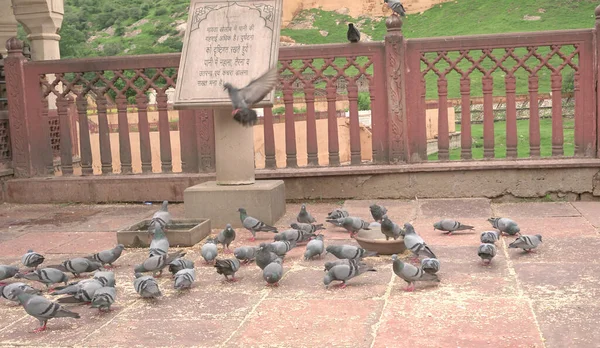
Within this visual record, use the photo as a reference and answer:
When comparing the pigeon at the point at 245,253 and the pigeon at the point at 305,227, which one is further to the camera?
the pigeon at the point at 305,227

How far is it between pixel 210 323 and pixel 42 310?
3.09ft

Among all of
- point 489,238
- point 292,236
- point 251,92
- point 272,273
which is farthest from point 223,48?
point 489,238

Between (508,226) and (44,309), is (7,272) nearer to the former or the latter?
(44,309)

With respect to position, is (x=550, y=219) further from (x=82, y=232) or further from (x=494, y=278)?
(x=82, y=232)

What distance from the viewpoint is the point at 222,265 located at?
5.19m

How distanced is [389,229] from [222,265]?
1410mm

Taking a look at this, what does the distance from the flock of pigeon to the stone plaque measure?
1.44m

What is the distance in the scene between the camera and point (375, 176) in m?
8.73

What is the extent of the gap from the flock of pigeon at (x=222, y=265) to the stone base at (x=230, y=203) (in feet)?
2.31

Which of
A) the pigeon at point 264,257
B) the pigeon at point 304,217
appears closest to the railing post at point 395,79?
the pigeon at point 304,217

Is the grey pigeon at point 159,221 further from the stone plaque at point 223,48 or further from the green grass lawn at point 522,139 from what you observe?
the green grass lawn at point 522,139

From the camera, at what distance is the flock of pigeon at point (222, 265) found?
15.2 feet

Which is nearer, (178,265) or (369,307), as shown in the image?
(369,307)

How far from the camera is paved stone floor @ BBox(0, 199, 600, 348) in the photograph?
4031 millimetres
